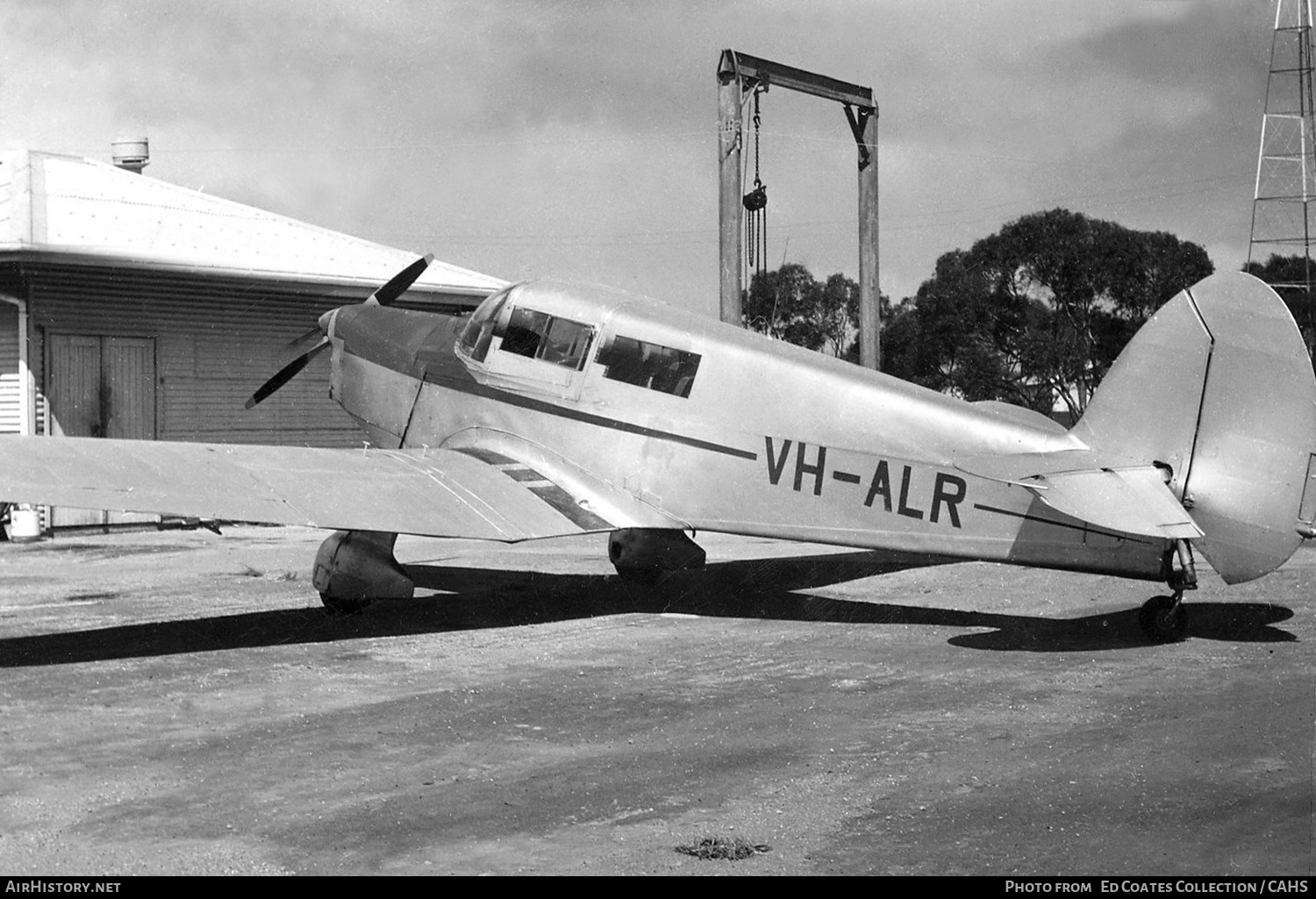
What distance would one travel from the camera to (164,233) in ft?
70.2

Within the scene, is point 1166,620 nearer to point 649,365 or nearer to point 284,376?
point 649,365

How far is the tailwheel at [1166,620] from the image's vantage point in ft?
30.7

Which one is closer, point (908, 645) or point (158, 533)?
point (908, 645)

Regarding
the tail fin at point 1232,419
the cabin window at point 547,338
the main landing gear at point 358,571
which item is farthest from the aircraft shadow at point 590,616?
the cabin window at point 547,338

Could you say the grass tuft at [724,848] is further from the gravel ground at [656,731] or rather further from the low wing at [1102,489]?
the low wing at [1102,489]

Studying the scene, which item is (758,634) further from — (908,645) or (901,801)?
(901,801)

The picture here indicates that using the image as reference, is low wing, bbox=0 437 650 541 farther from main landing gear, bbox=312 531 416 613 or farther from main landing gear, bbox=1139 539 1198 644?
main landing gear, bbox=1139 539 1198 644

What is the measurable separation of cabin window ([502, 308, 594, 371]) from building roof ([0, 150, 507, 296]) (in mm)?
→ 8488

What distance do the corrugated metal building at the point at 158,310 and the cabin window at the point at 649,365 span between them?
9528 mm

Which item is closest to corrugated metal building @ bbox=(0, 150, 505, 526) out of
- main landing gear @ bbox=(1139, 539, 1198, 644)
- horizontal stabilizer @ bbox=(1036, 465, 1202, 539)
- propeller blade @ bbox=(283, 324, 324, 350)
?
propeller blade @ bbox=(283, 324, 324, 350)

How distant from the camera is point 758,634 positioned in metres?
10.2

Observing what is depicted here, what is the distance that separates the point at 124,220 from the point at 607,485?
14.0 metres

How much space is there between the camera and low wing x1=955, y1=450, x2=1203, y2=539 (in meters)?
8.35

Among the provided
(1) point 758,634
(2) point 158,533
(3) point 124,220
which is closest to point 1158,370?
(1) point 758,634
